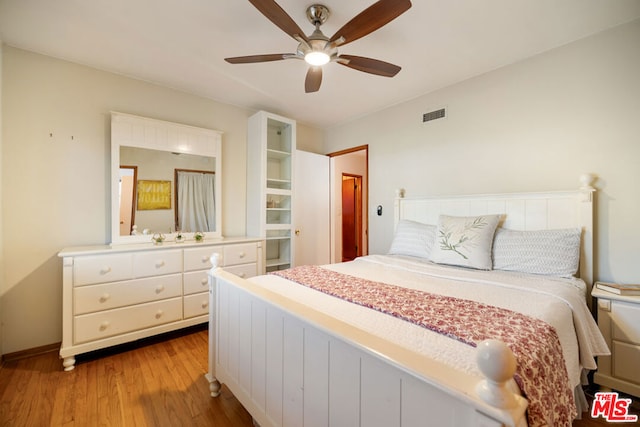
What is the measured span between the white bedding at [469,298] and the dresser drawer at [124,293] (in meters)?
1.23

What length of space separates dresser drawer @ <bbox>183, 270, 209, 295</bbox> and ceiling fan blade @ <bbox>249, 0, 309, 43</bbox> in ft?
7.04

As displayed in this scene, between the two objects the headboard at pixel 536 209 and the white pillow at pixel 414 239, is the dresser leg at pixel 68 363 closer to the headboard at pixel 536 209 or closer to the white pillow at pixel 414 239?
the white pillow at pixel 414 239

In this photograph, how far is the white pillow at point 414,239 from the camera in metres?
2.58

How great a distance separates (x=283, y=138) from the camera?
379 cm

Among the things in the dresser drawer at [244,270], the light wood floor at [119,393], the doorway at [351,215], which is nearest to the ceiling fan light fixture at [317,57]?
the dresser drawer at [244,270]

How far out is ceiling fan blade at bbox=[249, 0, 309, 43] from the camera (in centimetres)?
135

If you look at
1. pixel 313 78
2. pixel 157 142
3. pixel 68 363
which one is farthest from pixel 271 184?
pixel 68 363

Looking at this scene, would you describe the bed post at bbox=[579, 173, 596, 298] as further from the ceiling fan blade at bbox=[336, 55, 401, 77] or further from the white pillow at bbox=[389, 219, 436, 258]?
the ceiling fan blade at bbox=[336, 55, 401, 77]

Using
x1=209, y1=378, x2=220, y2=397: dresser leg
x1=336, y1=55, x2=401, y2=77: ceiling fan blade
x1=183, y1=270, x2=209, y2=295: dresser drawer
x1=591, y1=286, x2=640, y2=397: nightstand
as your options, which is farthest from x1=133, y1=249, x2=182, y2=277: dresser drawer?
x1=591, y1=286, x2=640, y2=397: nightstand

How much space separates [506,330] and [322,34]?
1828 mm

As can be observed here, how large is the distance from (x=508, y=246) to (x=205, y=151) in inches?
123

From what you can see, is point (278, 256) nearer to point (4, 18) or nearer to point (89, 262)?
point (89, 262)

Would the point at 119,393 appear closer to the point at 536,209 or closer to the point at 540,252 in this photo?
the point at 540,252

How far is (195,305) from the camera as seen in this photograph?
105 inches
